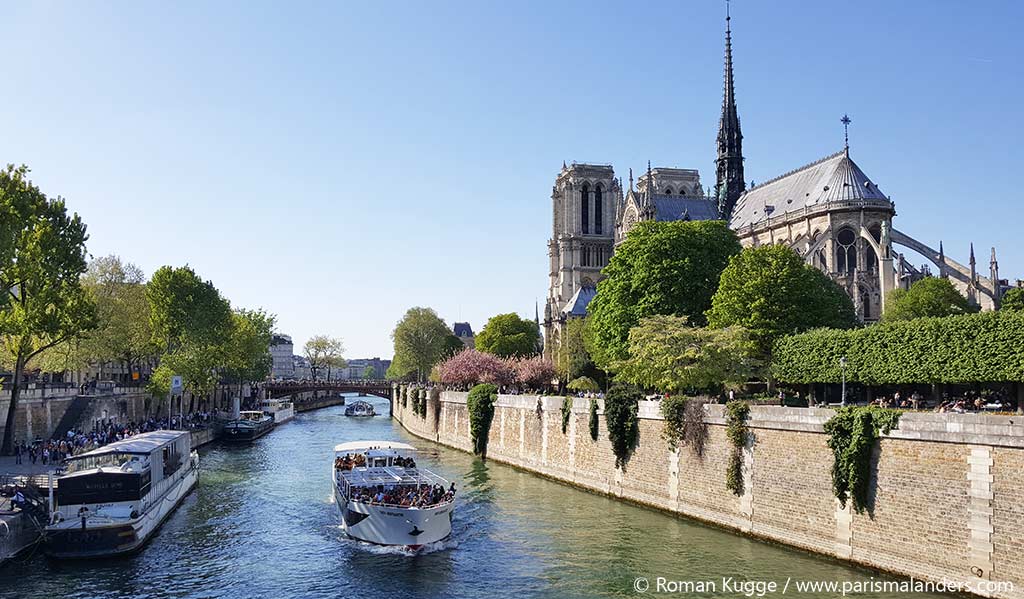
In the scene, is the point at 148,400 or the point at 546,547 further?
the point at 148,400

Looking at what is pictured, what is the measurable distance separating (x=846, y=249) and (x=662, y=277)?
3795 centimetres

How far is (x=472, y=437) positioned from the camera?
67.1 metres

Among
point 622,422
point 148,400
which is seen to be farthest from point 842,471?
point 148,400

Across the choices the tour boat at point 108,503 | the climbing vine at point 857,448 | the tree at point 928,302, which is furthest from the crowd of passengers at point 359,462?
the tree at point 928,302

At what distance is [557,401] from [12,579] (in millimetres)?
30309

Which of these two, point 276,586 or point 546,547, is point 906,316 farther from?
point 276,586

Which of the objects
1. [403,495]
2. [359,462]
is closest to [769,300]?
[359,462]

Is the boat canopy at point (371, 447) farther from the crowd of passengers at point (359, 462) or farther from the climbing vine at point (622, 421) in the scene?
the climbing vine at point (622, 421)

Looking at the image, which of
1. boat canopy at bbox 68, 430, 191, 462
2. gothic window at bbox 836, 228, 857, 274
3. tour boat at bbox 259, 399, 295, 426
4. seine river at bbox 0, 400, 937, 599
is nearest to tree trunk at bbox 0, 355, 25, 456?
boat canopy at bbox 68, 430, 191, 462

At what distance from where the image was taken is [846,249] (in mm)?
90000

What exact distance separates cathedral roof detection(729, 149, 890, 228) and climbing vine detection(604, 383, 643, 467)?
5528 cm

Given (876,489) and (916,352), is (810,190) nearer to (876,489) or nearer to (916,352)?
(916,352)

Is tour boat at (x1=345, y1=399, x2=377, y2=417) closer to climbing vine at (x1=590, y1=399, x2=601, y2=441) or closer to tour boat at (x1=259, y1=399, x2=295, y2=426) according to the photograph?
tour boat at (x1=259, y1=399, x2=295, y2=426)

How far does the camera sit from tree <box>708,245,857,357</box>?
52625 millimetres
